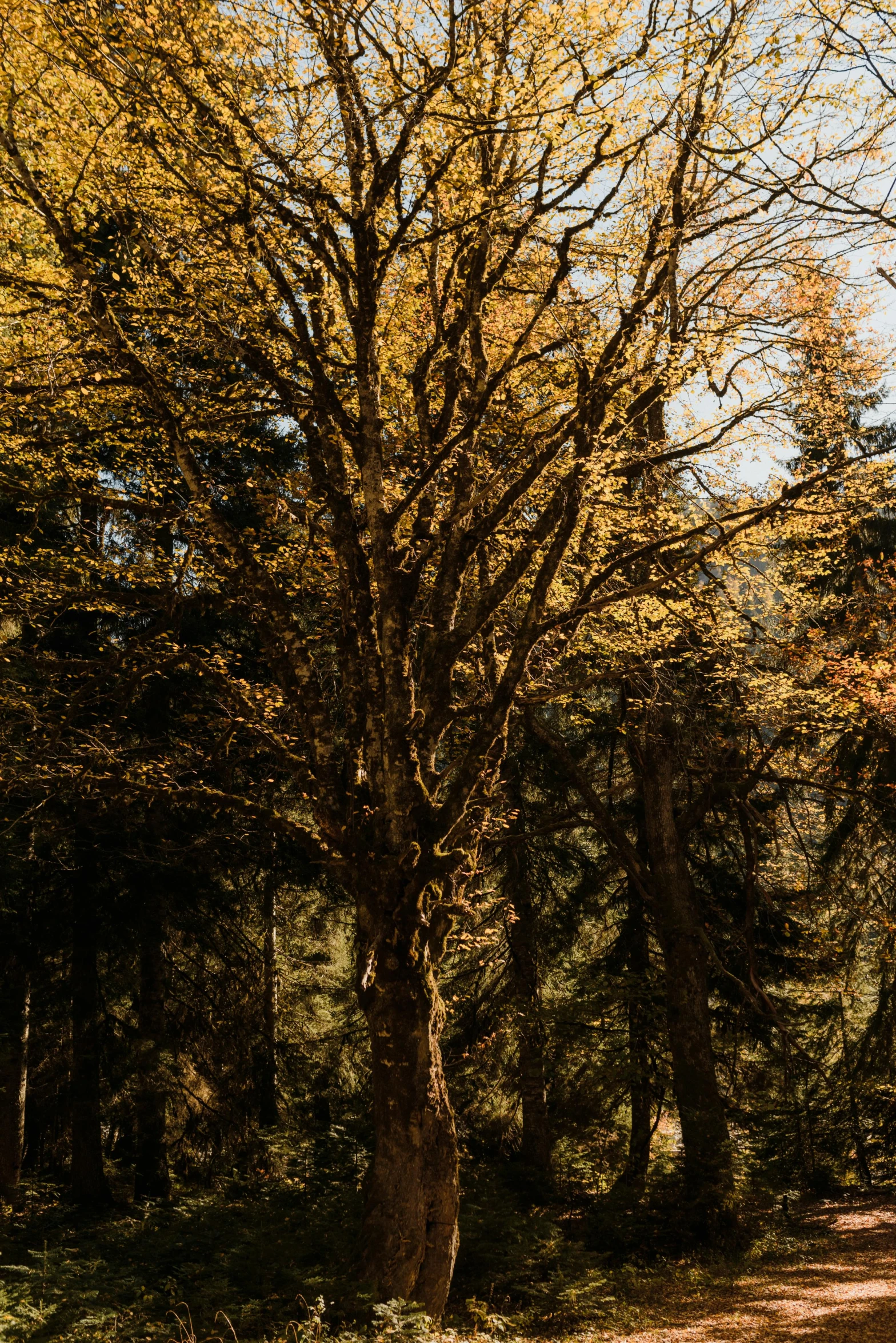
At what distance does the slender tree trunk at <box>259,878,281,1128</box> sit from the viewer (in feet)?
39.1

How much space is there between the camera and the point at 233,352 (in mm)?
5887

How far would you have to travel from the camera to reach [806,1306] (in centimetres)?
738

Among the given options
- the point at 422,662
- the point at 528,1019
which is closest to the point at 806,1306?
the point at 528,1019

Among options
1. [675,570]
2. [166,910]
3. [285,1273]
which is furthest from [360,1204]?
[675,570]

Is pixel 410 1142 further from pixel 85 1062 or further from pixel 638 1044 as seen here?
pixel 85 1062

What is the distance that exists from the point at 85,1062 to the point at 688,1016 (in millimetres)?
6990

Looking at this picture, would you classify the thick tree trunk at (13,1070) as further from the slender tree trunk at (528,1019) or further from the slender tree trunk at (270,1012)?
the slender tree trunk at (528,1019)

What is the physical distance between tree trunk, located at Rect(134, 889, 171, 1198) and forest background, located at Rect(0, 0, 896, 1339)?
0.06 m

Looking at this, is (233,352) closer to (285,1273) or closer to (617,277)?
(617,277)

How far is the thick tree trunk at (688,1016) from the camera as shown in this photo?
944 cm

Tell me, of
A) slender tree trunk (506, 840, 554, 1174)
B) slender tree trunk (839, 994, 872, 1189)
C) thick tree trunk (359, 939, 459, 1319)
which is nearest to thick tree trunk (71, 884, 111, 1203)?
slender tree trunk (506, 840, 554, 1174)

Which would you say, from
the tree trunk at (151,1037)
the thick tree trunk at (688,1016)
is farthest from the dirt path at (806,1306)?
the tree trunk at (151,1037)

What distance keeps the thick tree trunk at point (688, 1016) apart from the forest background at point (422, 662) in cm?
6

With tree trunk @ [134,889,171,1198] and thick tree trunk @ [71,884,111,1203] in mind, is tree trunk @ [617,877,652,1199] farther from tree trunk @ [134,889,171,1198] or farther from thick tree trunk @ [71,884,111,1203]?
thick tree trunk @ [71,884,111,1203]
